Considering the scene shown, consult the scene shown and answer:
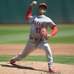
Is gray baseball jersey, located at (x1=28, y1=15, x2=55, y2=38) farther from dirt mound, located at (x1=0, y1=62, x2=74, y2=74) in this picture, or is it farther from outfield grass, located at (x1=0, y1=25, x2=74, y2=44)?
outfield grass, located at (x1=0, y1=25, x2=74, y2=44)

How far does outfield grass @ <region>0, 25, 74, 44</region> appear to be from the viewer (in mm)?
16656

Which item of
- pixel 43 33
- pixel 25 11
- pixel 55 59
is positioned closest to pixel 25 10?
pixel 25 11

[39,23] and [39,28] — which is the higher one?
[39,23]

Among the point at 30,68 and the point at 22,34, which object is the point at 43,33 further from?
the point at 22,34

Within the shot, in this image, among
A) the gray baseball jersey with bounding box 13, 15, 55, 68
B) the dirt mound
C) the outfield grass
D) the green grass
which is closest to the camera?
the dirt mound

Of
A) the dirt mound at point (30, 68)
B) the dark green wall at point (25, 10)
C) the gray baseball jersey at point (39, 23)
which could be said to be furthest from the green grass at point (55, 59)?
the dark green wall at point (25, 10)

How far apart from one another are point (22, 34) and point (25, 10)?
3810 mm

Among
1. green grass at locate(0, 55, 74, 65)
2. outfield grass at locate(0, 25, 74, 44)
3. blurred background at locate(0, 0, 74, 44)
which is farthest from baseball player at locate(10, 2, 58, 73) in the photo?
blurred background at locate(0, 0, 74, 44)

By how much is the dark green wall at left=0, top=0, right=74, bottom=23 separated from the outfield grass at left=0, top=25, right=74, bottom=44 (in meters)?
0.77

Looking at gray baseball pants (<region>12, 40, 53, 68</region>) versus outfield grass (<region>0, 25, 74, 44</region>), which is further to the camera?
outfield grass (<region>0, 25, 74, 44</region>)

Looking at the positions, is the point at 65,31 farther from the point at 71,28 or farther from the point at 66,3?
the point at 66,3

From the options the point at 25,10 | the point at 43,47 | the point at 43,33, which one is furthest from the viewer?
the point at 25,10

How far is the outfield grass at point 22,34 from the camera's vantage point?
54.6ft

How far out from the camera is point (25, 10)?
2261 cm
